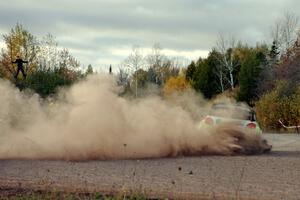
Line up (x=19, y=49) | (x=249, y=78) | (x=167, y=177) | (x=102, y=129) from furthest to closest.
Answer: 1. (x=249, y=78)
2. (x=19, y=49)
3. (x=102, y=129)
4. (x=167, y=177)

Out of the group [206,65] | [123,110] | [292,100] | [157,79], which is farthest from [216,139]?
[157,79]

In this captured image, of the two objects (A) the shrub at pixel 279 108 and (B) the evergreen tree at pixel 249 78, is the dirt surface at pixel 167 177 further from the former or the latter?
(B) the evergreen tree at pixel 249 78

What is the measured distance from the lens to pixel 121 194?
9336 mm

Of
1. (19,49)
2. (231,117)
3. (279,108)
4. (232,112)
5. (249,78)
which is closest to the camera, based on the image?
(231,117)

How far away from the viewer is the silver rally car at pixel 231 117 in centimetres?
1834

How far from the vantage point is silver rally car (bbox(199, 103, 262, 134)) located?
1834 cm

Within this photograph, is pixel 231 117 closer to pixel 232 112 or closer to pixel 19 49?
pixel 232 112

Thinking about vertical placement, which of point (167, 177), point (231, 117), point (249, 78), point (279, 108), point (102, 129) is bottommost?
point (167, 177)

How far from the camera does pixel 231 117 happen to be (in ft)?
60.9

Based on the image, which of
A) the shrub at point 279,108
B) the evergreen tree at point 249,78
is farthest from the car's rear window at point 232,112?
the evergreen tree at point 249,78

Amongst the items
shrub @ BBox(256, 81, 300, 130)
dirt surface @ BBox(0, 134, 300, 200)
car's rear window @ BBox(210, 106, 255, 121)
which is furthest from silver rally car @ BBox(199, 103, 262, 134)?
shrub @ BBox(256, 81, 300, 130)

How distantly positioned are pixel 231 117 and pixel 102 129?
469 centimetres

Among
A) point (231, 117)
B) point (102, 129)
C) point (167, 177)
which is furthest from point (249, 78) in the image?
point (167, 177)

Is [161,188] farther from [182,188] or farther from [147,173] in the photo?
[147,173]
